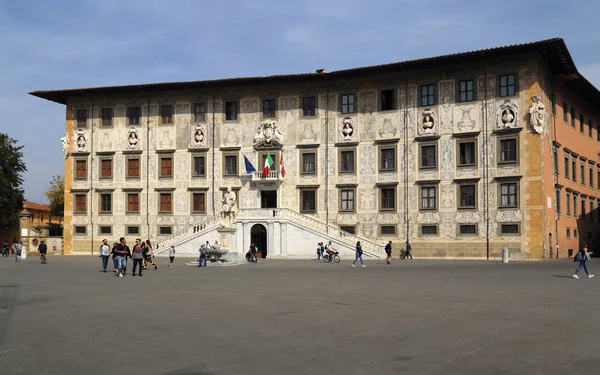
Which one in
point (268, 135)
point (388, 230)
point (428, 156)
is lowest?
point (388, 230)

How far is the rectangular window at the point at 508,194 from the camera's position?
41.2 meters

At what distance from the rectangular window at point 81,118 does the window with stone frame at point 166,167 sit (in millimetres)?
7664

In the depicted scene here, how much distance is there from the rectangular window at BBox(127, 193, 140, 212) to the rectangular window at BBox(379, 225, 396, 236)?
63.1 feet

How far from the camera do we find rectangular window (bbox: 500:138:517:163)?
136 feet

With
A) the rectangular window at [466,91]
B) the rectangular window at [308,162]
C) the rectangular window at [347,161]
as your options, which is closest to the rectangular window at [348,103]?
the rectangular window at [347,161]

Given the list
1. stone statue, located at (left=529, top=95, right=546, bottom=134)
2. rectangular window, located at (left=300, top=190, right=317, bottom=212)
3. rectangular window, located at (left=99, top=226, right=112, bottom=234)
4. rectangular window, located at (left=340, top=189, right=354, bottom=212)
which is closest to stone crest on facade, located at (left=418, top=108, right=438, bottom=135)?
stone statue, located at (left=529, top=95, right=546, bottom=134)

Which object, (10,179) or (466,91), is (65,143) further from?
(466,91)

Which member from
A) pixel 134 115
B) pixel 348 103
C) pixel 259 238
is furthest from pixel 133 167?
pixel 348 103

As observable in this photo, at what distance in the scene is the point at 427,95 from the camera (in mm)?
43969

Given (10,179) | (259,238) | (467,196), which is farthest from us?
(10,179)

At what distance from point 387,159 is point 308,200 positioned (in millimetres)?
6537

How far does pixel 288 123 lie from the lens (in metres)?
47.3

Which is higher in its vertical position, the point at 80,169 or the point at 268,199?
the point at 80,169

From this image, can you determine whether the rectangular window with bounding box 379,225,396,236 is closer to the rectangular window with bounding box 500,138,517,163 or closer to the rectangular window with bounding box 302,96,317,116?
the rectangular window with bounding box 500,138,517,163
